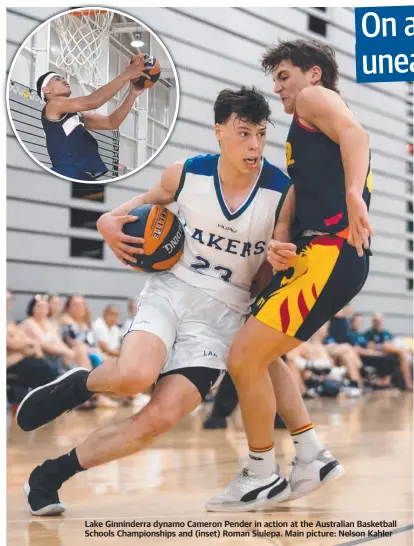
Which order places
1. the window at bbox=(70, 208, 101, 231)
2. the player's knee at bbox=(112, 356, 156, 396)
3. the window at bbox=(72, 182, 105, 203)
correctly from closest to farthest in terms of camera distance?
the player's knee at bbox=(112, 356, 156, 396), the window at bbox=(72, 182, 105, 203), the window at bbox=(70, 208, 101, 231)

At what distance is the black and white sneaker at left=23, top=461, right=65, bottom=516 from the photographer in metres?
4.12

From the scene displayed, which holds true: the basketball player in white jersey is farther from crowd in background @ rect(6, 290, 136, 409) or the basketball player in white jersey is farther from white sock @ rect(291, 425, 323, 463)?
crowd in background @ rect(6, 290, 136, 409)

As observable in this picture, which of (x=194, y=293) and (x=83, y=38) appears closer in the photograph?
(x=194, y=293)

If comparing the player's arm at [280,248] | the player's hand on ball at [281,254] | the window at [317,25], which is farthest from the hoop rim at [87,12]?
the player's hand on ball at [281,254]

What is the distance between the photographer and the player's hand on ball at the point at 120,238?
4.18 metres

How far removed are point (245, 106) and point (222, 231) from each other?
555mm

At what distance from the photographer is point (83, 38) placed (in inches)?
179

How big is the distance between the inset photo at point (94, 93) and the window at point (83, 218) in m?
0.94

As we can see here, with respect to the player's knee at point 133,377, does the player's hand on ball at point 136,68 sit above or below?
above

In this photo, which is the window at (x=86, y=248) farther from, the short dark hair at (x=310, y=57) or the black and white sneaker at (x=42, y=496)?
the short dark hair at (x=310, y=57)

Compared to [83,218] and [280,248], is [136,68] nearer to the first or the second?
[280,248]

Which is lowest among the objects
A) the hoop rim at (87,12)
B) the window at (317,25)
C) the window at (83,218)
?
the window at (83,218)

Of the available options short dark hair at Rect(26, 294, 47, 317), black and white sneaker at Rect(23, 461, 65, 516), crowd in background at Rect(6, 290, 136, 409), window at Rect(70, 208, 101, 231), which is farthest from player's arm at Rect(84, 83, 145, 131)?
short dark hair at Rect(26, 294, 47, 317)

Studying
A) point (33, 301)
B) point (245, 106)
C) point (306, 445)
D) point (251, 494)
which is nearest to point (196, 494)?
point (251, 494)
